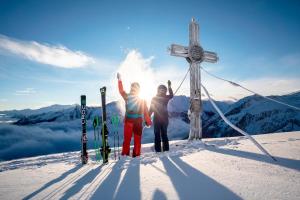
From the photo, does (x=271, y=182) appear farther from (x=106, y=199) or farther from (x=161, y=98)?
(x=161, y=98)

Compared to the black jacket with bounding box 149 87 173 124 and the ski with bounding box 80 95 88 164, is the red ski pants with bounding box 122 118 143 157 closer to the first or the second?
the black jacket with bounding box 149 87 173 124

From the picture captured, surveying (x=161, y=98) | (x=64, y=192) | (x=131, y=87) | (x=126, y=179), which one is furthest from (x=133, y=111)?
(x=64, y=192)

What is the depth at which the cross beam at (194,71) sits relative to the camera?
33.9 ft

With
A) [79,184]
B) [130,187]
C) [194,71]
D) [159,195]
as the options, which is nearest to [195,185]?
[159,195]

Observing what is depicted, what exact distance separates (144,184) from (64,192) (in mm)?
1193

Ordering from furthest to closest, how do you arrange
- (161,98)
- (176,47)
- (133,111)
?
1. (176,47)
2. (161,98)
3. (133,111)

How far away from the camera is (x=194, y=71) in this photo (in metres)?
10.6

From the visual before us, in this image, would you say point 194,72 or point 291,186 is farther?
point 194,72

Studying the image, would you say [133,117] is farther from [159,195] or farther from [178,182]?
[159,195]

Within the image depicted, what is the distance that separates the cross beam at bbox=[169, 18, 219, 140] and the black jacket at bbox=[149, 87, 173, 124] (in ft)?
6.97

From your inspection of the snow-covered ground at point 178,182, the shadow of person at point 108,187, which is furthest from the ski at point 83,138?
the shadow of person at point 108,187

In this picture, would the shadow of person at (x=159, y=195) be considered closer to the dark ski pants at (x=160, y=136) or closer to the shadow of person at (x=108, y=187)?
the shadow of person at (x=108, y=187)

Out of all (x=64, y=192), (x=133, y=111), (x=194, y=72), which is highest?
(x=194, y=72)

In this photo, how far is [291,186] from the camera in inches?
122
